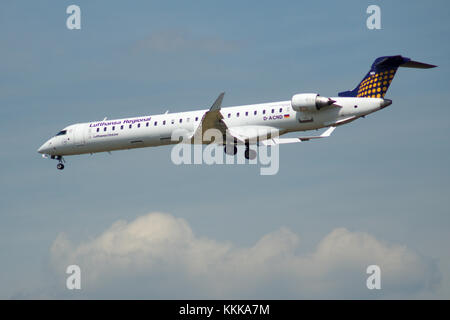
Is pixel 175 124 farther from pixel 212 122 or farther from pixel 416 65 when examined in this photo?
pixel 416 65

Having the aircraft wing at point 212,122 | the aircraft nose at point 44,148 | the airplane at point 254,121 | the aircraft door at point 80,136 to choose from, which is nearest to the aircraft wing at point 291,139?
the airplane at point 254,121

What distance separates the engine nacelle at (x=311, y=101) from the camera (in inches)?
1650

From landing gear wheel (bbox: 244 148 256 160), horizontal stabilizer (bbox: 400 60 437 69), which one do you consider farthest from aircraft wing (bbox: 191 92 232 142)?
horizontal stabilizer (bbox: 400 60 437 69)

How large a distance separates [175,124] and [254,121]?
189 inches

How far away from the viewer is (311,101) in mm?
41906

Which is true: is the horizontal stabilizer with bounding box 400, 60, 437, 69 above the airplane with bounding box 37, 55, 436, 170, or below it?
above

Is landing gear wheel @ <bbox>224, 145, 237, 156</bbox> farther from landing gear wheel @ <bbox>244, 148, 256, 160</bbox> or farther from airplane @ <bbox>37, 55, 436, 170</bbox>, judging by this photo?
landing gear wheel @ <bbox>244, 148, 256, 160</bbox>

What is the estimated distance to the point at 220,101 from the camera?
136 ft

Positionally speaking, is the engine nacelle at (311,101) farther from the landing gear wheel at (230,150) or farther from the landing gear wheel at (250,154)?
the landing gear wheel at (230,150)

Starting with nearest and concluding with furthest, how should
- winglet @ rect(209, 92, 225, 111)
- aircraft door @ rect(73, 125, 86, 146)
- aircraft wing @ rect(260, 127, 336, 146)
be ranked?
winglet @ rect(209, 92, 225, 111)
aircraft wing @ rect(260, 127, 336, 146)
aircraft door @ rect(73, 125, 86, 146)

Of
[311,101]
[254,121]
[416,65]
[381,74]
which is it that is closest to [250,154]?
[254,121]

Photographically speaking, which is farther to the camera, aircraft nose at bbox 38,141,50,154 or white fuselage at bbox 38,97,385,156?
aircraft nose at bbox 38,141,50,154

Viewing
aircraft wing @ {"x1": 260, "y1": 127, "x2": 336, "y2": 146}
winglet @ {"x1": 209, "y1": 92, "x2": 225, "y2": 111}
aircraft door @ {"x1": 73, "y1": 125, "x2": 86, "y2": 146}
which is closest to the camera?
winglet @ {"x1": 209, "y1": 92, "x2": 225, "y2": 111}

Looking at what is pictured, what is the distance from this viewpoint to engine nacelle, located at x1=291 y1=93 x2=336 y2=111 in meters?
41.9
